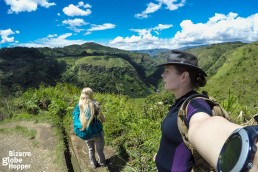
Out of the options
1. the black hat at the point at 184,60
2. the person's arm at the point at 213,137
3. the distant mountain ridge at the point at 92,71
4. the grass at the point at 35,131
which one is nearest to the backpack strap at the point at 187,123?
the black hat at the point at 184,60

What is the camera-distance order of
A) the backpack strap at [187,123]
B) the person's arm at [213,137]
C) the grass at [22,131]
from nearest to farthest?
the person's arm at [213,137] < the backpack strap at [187,123] < the grass at [22,131]

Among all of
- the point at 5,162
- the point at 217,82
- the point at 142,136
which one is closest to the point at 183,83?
the point at 142,136

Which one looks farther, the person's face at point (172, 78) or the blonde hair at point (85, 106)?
the blonde hair at point (85, 106)

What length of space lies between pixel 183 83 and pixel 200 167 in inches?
28.4

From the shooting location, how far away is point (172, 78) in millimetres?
2490

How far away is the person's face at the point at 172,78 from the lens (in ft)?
8.11

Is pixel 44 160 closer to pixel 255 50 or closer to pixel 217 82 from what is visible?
pixel 217 82

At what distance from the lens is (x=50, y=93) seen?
15039 mm

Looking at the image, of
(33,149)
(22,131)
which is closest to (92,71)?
(22,131)

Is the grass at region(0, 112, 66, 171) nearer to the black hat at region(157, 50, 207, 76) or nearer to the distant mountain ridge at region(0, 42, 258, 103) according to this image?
the black hat at region(157, 50, 207, 76)

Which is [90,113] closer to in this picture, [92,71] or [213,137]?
[213,137]

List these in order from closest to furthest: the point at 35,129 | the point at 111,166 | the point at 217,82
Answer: the point at 111,166, the point at 35,129, the point at 217,82

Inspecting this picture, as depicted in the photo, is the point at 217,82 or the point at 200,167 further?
the point at 217,82

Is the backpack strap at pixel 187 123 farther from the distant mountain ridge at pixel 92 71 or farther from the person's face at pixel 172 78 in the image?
the distant mountain ridge at pixel 92 71
